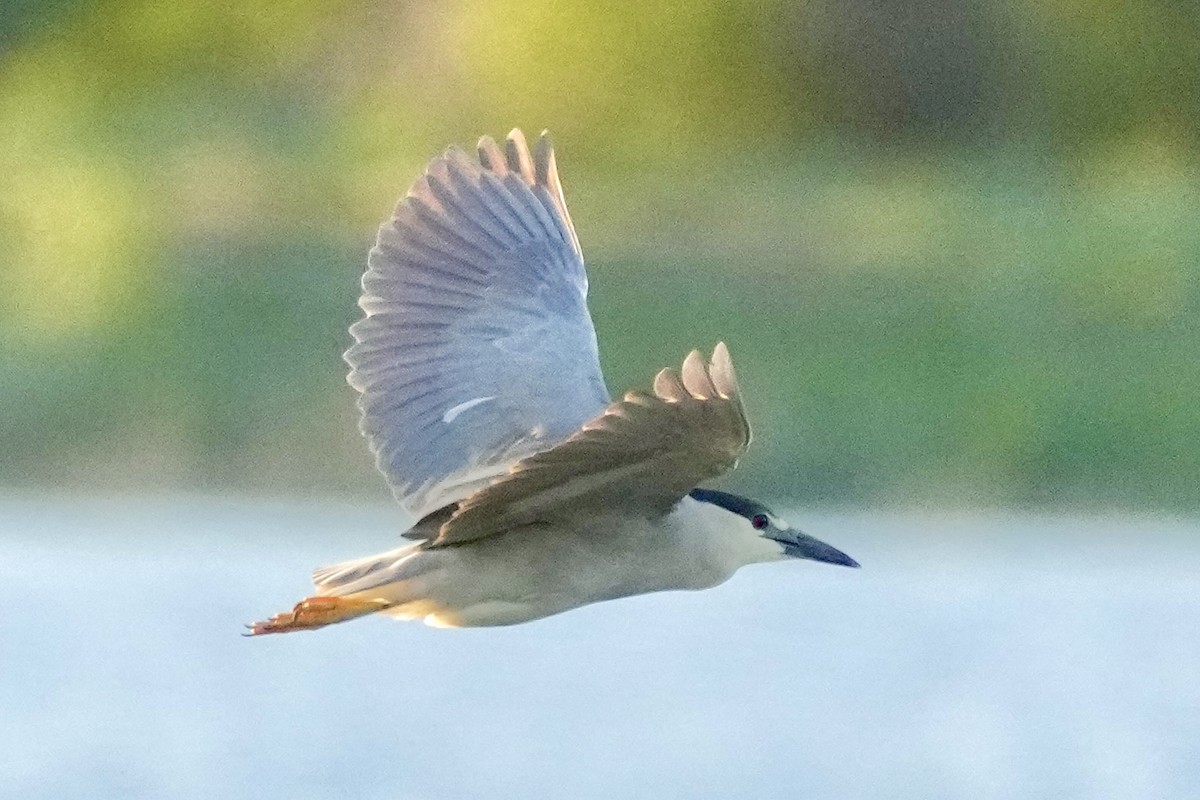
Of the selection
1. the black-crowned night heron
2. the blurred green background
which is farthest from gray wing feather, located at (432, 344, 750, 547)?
the blurred green background

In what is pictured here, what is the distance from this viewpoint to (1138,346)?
5.10m

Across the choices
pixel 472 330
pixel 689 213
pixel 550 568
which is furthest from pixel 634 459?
pixel 689 213

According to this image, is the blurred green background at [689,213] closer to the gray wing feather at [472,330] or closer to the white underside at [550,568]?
the gray wing feather at [472,330]

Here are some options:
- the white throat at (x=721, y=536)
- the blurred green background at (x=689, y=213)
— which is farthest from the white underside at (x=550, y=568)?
the blurred green background at (x=689, y=213)

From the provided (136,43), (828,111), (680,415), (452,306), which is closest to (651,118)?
(828,111)

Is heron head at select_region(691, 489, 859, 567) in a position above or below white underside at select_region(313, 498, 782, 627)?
above

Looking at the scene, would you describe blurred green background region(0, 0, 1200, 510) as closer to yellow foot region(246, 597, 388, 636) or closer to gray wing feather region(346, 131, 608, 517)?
gray wing feather region(346, 131, 608, 517)

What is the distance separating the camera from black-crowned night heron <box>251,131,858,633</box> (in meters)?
1.41

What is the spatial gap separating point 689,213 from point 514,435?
151 inches

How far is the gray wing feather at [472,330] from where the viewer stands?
1745mm

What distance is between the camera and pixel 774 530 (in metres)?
1.64

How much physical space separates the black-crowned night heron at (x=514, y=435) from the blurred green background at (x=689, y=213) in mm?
2382

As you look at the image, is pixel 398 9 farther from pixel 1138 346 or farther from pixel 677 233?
pixel 1138 346

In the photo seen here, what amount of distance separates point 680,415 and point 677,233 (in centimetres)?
405
